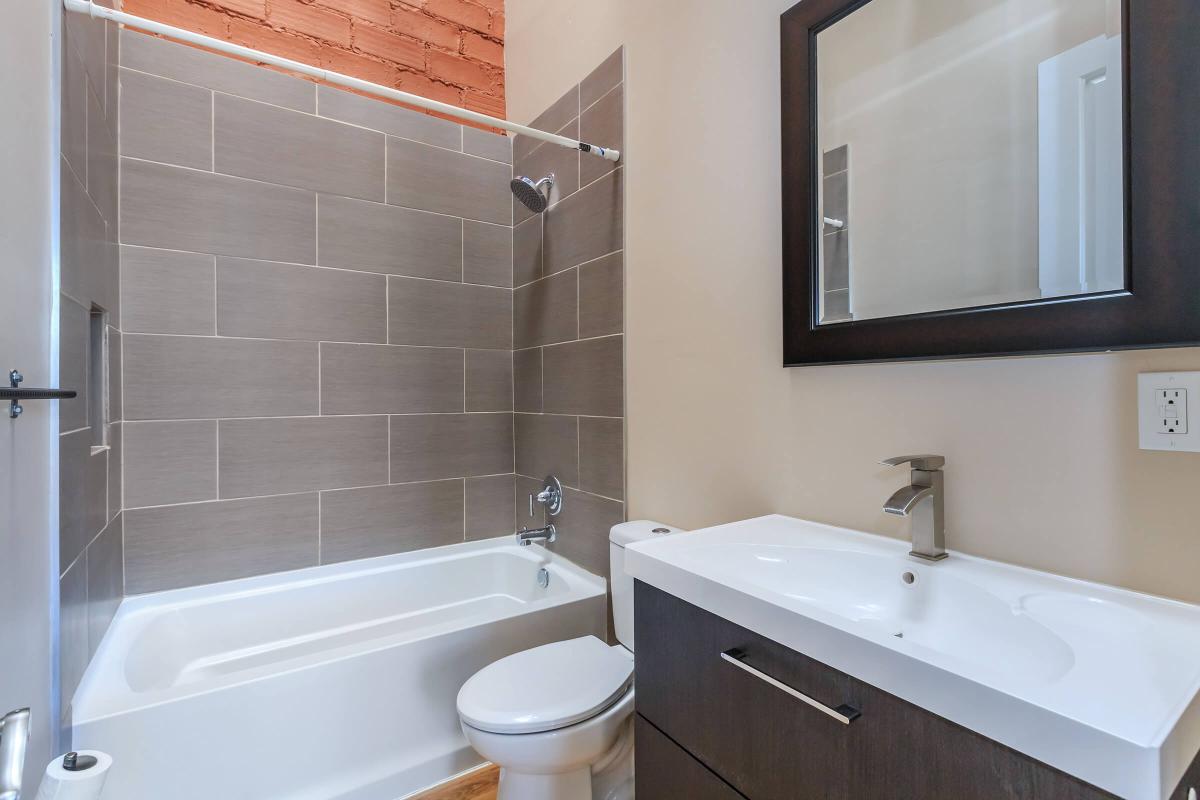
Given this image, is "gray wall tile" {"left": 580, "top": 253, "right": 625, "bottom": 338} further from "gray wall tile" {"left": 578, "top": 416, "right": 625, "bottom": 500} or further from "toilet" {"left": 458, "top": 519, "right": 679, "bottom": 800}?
"toilet" {"left": 458, "top": 519, "right": 679, "bottom": 800}

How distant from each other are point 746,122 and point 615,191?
24.2 inches

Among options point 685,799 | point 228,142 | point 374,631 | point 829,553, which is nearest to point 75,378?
point 228,142

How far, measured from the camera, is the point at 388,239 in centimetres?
236

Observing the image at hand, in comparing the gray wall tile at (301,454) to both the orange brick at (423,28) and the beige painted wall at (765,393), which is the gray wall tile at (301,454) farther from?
the orange brick at (423,28)

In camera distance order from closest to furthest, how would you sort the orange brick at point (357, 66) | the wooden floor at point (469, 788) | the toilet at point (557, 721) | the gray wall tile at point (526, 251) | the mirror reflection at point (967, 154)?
the mirror reflection at point (967, 154) → the toilet at point (557, 721) → the wooden floor at point (469, 788) → the orange brick at point (357, 66) → the gray wall tile at point (526, 251)

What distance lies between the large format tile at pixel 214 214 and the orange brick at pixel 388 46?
765 mm

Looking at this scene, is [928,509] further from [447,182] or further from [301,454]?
[447,182]

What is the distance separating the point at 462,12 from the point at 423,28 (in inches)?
8.4

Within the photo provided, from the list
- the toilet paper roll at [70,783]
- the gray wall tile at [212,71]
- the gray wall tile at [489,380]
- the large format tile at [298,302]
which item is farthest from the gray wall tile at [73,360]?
the gray wall tile at [489,380]

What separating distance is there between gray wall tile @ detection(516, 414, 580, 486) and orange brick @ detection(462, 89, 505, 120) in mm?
1457

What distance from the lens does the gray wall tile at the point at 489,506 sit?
258cm

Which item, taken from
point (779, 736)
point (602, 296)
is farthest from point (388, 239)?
point (779, 736)

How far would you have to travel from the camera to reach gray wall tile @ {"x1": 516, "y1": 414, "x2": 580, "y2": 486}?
226 cm

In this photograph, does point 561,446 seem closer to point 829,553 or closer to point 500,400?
point 500,400
